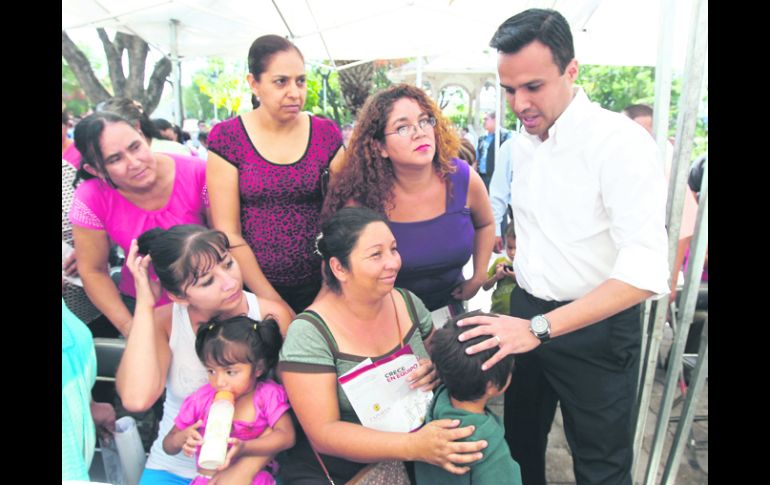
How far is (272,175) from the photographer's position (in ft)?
7.02

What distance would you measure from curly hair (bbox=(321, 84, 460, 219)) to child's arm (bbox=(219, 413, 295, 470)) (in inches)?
32.7

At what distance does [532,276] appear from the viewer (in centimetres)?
177

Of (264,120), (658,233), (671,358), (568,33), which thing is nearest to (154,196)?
(264,120)

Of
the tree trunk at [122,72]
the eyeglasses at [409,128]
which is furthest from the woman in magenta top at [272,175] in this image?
the tree trunk at [122,72]

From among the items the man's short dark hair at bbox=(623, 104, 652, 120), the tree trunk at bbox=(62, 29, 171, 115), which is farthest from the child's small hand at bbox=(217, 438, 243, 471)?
the tree trunk at bbox=(62, 29, 171, 115)

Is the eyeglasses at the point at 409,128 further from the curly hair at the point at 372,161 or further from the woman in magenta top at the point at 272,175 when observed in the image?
the woman in magenta top at the point at 272,175

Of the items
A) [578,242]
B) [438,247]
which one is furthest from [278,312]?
[578,242]

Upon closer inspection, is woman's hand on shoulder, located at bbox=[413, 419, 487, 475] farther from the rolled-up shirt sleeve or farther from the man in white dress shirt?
the rolled-up shirt sleeve

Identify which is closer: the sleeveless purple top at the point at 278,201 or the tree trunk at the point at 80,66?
the sleeveless purple top at the point at 278,201

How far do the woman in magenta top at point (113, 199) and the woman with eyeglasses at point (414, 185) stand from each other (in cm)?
70

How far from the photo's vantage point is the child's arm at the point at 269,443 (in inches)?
63.4

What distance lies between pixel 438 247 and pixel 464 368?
80 cm

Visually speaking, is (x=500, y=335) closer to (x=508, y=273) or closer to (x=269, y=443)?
(x=269, y=443)

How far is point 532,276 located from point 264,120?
126 cm
